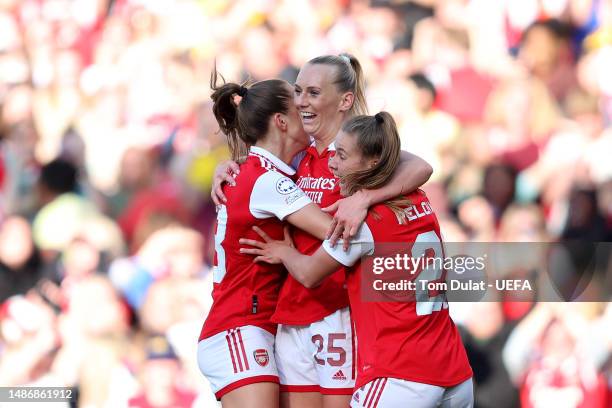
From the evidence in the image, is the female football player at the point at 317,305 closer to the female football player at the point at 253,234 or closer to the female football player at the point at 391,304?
the female football player at the point at 253,234

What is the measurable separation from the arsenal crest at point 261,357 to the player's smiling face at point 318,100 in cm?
72

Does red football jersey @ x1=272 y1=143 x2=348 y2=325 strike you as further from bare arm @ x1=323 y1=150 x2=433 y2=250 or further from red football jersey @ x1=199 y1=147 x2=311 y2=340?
bare arm @ x1=323 y1=150 x2=433 y2=250

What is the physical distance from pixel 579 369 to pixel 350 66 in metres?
2.15

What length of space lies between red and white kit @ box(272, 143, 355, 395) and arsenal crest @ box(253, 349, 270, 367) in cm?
9

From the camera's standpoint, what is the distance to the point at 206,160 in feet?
16.1

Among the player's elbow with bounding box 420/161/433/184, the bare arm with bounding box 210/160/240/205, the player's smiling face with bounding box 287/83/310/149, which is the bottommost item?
the player's elbow with bounding box 420/161/433/184

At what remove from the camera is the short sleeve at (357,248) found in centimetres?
249

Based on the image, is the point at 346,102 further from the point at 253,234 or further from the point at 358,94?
the point at 253,234

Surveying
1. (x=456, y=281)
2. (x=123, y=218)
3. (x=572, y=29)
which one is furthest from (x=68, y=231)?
(x=572, y=29)

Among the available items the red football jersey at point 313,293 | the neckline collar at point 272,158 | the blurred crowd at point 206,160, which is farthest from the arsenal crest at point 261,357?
the blurred crowd at point 206,160

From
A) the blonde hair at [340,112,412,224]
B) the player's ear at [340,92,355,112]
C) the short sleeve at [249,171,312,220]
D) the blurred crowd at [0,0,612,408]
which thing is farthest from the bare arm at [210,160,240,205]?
the blurred crowd at [0,0,612,408]

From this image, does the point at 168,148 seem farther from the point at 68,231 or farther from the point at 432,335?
the point at 432,335

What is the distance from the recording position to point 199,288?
4.84 m

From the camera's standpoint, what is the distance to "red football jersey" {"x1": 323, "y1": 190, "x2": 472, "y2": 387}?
237 centimetres
